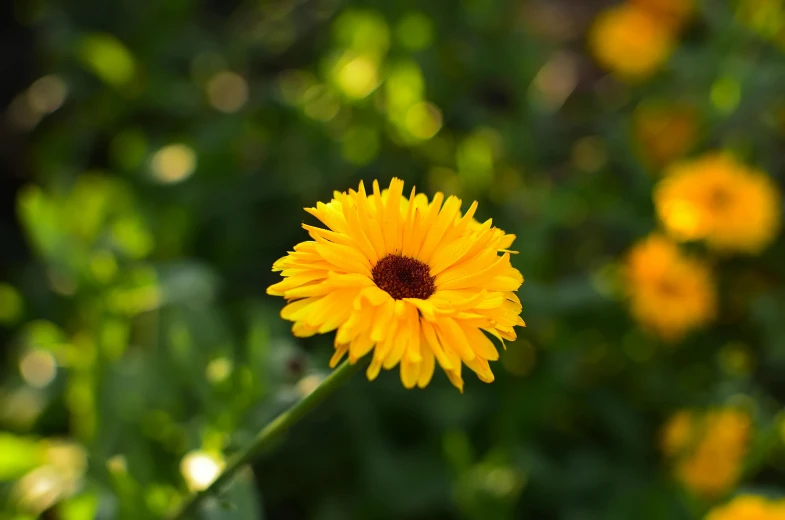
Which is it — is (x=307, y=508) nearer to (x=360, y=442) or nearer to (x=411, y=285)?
(x=360, y=442)

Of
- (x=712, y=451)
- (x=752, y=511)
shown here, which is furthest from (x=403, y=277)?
(x=712, y=451)

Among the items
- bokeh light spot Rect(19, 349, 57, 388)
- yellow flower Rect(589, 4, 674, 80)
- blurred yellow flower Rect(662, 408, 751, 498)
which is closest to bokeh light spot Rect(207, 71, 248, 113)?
bokeh light spot Rect(19, 349, 57, 388)

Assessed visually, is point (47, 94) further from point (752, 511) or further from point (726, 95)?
point (752, 511)

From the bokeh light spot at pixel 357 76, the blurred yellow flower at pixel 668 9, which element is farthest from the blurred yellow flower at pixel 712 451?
the blurred yellow flower at pixel 668 9

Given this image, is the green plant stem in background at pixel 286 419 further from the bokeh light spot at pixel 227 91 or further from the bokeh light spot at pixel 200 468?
the bokeh light spot at pixel 227 91

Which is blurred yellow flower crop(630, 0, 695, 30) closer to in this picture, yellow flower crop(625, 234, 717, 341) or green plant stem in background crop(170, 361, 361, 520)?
yellow flower crop(625, 234, 717, 341)

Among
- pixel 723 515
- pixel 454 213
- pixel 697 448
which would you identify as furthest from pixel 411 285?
pixel 697 448
